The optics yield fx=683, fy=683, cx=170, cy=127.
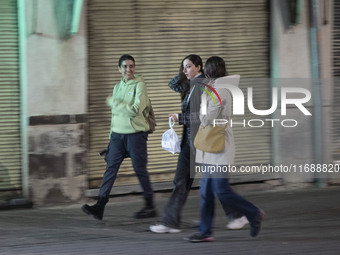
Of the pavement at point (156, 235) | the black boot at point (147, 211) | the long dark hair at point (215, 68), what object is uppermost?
the long dark hair at point (215, 68)

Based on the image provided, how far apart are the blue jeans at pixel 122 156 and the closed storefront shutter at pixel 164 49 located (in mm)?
1268

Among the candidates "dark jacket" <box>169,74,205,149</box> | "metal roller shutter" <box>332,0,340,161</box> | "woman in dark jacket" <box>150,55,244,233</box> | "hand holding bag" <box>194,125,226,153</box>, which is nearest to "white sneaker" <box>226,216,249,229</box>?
→ "woman in dark jacket" <box>150,55,244,233</box>

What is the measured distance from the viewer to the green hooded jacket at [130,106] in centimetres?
708

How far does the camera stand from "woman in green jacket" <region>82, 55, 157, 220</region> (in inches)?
280

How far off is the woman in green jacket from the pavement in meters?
0.37

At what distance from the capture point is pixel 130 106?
7.06 meters

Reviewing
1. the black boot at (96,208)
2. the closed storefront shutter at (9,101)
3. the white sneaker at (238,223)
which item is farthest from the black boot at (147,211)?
the closed storefront shutter at (9,101)

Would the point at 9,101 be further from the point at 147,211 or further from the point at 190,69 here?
the point at 190,69

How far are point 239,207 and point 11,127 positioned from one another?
3.22 m

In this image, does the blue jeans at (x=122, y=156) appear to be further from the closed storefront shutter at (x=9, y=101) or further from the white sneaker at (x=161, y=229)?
the closed storefront shutter at (x=9, y=101)

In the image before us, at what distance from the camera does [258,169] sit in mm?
9359

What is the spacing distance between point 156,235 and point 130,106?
4.45 feet

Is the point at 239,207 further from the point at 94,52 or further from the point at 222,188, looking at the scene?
the point at 94,52

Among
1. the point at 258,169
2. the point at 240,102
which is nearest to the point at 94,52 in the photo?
the point at 240,102
